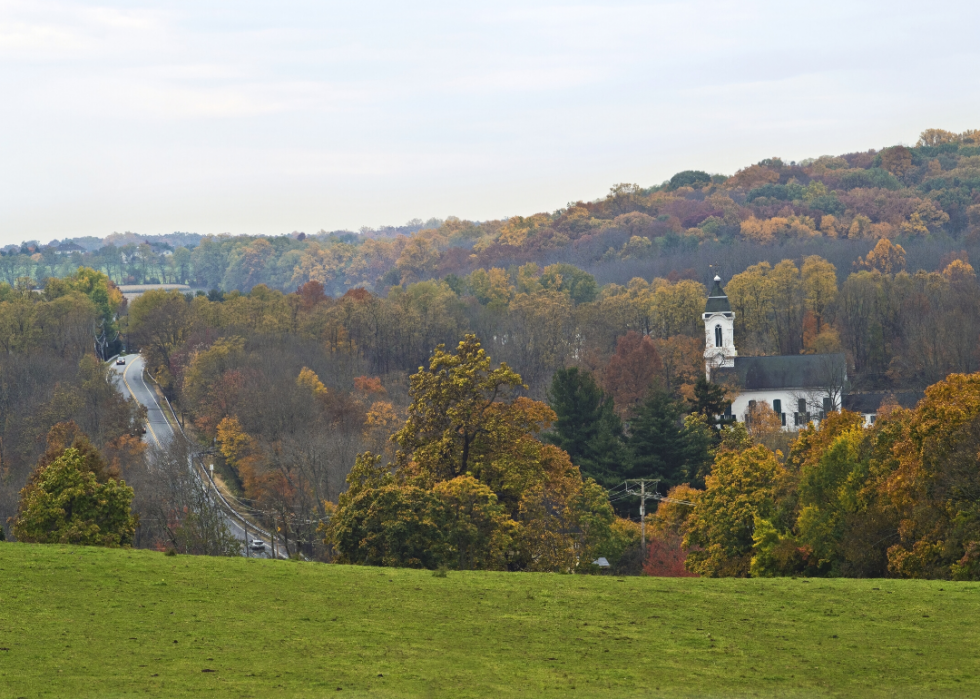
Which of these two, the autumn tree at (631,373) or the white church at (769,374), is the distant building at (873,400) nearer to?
the white church at (769,374)

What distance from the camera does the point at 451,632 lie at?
23.1m

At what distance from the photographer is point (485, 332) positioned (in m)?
119

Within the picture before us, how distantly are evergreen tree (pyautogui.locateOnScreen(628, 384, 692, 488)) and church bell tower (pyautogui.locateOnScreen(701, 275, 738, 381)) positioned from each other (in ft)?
114

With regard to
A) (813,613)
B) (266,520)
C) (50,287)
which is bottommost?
(266,520)

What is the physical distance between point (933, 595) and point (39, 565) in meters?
17.8

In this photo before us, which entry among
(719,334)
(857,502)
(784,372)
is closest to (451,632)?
(857,502)

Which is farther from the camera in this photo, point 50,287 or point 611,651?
point 50,287

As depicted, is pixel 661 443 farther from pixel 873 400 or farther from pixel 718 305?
pixel 718 305

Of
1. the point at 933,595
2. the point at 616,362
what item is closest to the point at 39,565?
the point at 933,595

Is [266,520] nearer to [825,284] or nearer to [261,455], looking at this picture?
[261,455]

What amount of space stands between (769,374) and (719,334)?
4814 millimetres

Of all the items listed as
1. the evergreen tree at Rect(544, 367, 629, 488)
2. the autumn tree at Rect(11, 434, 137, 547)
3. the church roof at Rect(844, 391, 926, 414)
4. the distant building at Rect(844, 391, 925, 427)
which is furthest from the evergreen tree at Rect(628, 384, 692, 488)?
the autumn tree at Rect(11, 434, 137, 547)

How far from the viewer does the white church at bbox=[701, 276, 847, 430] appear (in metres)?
95.4

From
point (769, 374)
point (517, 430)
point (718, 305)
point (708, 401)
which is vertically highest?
point (718, 305)
